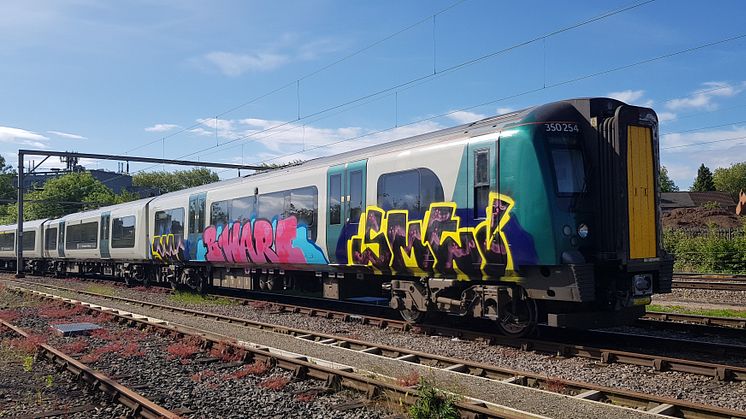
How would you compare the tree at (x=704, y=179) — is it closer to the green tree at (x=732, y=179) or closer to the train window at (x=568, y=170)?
the green tree at (x=732, y=179)

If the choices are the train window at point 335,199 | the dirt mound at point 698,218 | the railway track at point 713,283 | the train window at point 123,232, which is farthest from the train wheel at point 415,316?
the dirt mound at point 698,218

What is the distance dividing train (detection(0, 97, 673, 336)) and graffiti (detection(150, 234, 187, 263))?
Result: 6.79 m

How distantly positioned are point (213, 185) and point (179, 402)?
505 inches

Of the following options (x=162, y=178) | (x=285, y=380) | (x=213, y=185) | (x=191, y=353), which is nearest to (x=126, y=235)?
(x=213, y=185)

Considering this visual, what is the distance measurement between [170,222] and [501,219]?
14378 mm

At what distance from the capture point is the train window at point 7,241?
130 ft

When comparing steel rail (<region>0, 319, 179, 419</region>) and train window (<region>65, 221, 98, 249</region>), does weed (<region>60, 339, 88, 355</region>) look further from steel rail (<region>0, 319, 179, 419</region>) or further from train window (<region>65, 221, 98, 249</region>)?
train window (<region>65, 221, 98, 249</region>)

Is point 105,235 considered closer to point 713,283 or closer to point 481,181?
point 481,181

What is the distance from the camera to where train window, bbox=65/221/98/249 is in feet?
91.1

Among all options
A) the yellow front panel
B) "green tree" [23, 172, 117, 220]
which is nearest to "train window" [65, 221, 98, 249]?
the yellow front panel

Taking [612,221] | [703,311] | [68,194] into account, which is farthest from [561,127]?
[68,194]

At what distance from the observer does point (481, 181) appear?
966cm

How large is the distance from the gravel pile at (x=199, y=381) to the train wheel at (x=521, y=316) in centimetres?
363

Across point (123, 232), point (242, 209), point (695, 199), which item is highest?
point (695, 199)
